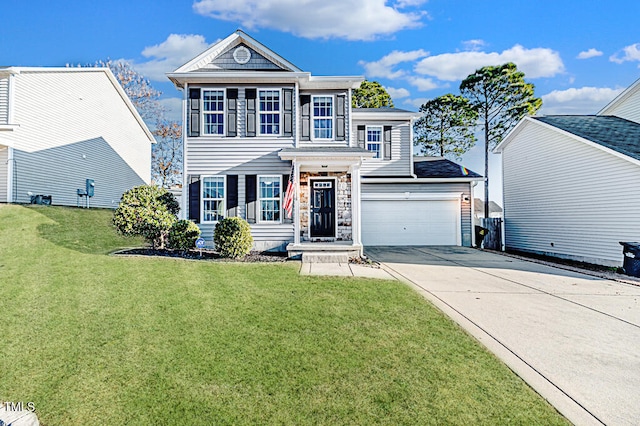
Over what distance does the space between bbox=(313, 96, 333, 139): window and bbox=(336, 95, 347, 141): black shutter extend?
0.24m

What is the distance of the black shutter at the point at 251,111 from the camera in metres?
11.7

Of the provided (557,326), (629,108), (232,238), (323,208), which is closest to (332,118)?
(323,208)

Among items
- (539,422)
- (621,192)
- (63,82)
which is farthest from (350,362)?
(63,82)

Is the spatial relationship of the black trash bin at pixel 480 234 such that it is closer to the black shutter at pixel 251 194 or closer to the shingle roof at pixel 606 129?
the shingle roof at pixel 606 129

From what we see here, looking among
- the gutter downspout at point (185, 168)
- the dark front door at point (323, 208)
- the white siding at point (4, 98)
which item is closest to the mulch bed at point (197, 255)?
the gutter downspout at point (185, 168)

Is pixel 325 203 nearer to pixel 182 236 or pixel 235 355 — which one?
pixel 182 236

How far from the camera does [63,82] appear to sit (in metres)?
15.6

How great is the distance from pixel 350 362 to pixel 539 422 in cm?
183

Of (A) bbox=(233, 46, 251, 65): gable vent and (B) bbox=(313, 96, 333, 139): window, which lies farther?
(B) bbox=(313, 96, 333, 139): window

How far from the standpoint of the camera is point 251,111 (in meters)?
11.7

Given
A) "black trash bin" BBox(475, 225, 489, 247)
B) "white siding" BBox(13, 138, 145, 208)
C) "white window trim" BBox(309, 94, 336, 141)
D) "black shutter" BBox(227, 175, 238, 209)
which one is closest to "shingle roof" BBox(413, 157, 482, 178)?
"black trash bin" BBox(475, 225, 489, 247)

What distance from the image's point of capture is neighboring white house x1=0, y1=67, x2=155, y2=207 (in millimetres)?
13312

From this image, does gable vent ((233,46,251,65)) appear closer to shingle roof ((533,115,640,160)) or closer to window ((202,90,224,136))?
window ((202,90,224,136))

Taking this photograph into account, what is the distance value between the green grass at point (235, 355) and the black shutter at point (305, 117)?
6.47m
